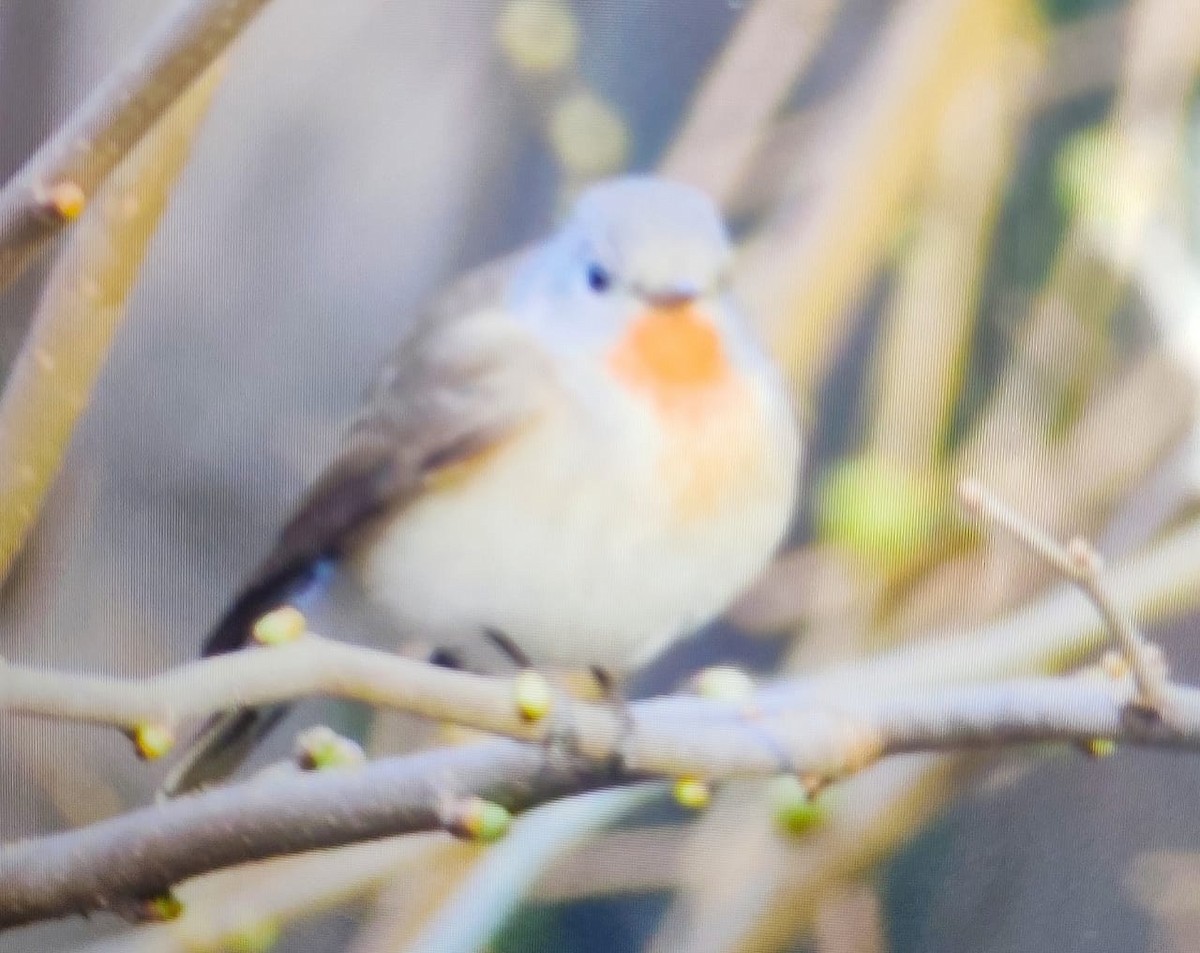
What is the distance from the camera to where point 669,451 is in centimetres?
73

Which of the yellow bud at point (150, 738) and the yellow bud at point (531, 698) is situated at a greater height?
the yellow bud at point (150, 738)

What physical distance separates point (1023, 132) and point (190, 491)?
18.9 inches

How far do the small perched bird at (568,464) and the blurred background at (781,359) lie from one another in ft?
0.06

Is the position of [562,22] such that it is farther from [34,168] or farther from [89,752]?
[89,752]

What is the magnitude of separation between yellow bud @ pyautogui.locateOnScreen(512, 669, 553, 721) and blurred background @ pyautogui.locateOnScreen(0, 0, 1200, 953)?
0.13 m

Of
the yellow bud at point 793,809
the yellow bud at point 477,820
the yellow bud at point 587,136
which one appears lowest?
the yellow bud at point 793,809

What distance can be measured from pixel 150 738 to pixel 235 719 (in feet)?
0.33

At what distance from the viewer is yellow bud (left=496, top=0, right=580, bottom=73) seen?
80cm

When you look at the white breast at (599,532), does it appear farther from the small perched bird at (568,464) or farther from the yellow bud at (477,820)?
the yellow bud at (477,820)

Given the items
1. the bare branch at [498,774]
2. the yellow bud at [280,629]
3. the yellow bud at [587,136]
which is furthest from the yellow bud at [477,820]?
the yellow bud at [587,136]

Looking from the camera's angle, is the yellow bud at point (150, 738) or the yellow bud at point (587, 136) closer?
the yellow bud at point (150, 738)

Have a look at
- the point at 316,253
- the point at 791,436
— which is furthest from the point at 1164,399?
the point at 316,253

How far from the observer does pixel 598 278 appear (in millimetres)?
727

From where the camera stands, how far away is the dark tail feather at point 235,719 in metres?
0.72
